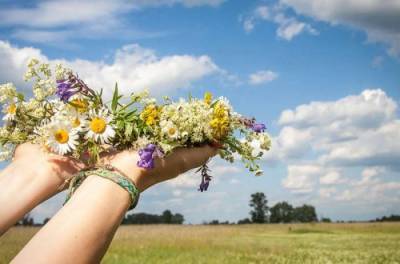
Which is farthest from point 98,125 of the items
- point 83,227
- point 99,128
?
point 83,227

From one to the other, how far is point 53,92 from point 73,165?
971 mm

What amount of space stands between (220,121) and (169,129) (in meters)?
0.46

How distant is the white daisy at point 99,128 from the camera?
9.48 ft

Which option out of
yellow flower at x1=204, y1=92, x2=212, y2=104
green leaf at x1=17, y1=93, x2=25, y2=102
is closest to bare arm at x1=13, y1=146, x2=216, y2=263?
yellow flower at x1=204, y1=92, x2=212, y2=104

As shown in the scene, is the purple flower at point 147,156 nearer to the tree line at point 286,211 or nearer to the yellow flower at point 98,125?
the yellow flower at point 98,125

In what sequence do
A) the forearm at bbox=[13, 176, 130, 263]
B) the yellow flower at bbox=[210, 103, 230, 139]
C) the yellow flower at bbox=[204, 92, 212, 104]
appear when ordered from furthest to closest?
the yellow flower at bbox=[204, 92, 212, 104]
the yellow flower at bbox=[210, 103, 230, 139]
the forearm at bbox=[13, 176, 130, 263]

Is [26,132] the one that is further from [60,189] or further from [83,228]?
[83,228]

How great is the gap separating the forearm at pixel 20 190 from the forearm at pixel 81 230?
39.8 inches

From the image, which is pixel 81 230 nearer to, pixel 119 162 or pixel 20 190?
pixel 119 162

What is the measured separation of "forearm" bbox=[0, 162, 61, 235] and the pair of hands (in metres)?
0.02

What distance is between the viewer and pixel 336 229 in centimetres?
5475

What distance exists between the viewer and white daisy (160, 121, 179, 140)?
301 cm

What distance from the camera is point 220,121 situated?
340 cm

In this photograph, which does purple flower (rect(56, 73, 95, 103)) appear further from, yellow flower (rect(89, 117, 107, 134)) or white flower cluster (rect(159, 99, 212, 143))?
white flower cluster (rect(159, 99, 212, 143))
